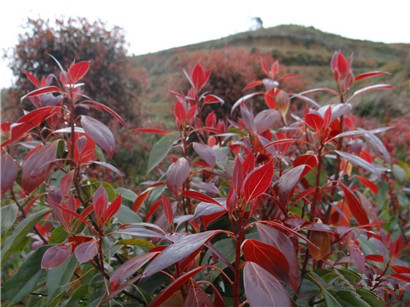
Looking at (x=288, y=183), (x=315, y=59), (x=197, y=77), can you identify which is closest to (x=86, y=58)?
(x=197, y=77)

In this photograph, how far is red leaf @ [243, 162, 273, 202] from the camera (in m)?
0.60

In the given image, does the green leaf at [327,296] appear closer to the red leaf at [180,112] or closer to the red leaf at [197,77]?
the red leaf at [180,112]

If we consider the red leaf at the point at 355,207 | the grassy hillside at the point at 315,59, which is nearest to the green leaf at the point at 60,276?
the red leaf at the point at 355,207

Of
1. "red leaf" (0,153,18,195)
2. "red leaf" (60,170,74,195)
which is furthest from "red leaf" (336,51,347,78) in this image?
"red leaf" (0,153,18,195)

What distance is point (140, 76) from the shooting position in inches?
231

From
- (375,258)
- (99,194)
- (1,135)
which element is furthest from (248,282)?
(1,135)

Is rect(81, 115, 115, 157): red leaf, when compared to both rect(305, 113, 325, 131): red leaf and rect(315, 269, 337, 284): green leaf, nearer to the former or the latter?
rect(305, 113, 325, 131): red leaf

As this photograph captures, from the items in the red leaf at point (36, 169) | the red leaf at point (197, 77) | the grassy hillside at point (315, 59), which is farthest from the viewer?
the grassy hillside at point (315, 59)

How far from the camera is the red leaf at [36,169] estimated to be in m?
0.85

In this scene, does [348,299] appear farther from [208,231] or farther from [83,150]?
[83,150]

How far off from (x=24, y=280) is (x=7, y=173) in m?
0.30

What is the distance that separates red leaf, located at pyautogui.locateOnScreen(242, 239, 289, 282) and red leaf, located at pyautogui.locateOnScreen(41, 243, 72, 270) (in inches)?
15.1

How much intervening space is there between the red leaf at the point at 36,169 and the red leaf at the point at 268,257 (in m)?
0.52

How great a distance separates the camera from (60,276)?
3.01ft
